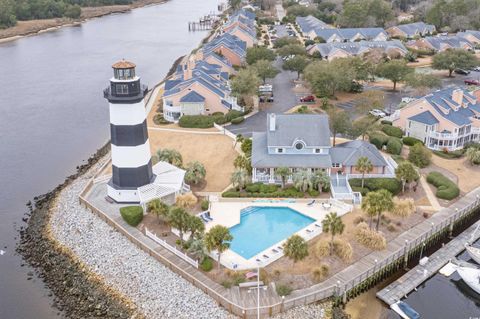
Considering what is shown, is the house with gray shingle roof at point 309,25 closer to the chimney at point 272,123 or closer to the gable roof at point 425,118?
the gable roof at point 425,118

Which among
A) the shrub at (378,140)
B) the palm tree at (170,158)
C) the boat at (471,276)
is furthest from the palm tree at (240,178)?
the boat at (471,276)

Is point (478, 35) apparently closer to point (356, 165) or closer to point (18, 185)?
point (356, 165)

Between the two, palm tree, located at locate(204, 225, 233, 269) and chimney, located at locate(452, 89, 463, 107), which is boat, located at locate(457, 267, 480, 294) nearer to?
palm tree, located at locate(204, 225, 233, 269)

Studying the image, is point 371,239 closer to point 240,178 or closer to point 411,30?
point 240,178

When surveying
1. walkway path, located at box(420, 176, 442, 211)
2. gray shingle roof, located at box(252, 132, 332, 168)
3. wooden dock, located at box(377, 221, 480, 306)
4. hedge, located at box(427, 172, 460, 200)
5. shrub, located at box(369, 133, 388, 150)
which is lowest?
wooden dock, located at box(377, 221, 480, 306)

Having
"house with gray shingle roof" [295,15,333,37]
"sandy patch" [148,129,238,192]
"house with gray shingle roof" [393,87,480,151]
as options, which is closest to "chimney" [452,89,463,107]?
"house with gray shingle roof" [393,87,480,151]

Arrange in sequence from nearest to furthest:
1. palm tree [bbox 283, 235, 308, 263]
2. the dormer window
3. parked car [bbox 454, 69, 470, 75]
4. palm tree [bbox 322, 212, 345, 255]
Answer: palm tree [bbox 283, 235, 308, 263], palm tree [bbox 322, 212, 345, 255], the dormer window, parked car [bbox 454, 69, 470, 75]

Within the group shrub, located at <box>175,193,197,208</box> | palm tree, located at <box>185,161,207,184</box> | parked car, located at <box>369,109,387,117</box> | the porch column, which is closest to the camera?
shrub, located at <box>175,193,197,208</box>

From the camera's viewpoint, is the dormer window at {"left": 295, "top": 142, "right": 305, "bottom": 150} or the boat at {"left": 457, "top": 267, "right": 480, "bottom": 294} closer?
the boat at {"left": 457, "top": 267, "right": 480, "bottom": 294}
